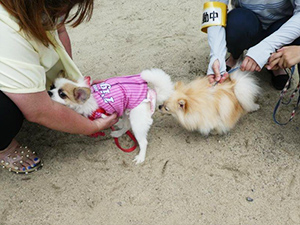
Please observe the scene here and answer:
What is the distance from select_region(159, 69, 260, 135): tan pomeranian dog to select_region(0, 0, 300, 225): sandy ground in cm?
19

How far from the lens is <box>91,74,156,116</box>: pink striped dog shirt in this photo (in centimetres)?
152

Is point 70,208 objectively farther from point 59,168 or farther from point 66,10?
point 66,10

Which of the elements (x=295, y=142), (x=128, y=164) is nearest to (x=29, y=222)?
(x=128, y=164)

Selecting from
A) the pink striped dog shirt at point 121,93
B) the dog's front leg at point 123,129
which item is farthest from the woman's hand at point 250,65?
the dog's front leg at point 123,129

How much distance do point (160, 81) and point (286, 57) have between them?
0.72m

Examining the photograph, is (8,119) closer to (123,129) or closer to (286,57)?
(123,129)

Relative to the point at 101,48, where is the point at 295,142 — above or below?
below

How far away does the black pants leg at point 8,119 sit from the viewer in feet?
4.09

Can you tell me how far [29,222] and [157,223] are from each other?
27.8 inches

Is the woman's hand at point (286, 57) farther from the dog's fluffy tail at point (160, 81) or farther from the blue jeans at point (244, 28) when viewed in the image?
the dog's fluffy tail at point (160, 81)

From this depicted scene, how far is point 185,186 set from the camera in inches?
60.5

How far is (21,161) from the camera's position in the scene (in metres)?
1.61

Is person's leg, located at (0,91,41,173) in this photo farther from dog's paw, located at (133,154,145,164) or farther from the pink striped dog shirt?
dog's paw, located at (133,154,145,164)

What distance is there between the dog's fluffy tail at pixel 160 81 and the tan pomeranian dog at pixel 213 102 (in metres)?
0.05
